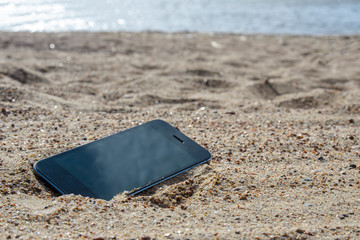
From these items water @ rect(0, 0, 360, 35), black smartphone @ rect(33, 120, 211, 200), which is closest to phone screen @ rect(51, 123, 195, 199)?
black smartphone @ rect(33, 120, 211, 200)

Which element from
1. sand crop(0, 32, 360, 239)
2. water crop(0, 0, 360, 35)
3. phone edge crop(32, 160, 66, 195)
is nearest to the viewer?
sand crop(0, 32, 360, 239)

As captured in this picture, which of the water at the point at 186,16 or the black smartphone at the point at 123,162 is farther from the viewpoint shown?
the water at the point at 186,16

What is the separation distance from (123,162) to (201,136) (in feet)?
2.04

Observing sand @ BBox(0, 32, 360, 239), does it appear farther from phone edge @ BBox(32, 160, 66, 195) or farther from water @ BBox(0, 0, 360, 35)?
water @ BBox(0, 0, 360, 35)

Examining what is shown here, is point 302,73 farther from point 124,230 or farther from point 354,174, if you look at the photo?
point 124,230

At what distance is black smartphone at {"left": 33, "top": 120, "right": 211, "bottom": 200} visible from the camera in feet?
5.75

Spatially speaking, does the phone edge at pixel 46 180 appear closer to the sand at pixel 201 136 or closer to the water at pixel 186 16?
the sand at pixel 201 136

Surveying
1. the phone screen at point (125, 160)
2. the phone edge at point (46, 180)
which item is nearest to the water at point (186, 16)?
the phone screen at point (125, 160)

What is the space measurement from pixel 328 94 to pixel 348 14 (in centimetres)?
726

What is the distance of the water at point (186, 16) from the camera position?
7879 millimetres

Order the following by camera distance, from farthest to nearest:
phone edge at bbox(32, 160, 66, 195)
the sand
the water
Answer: the water, phone edge at bbox(32, 160, 66, 195), the sand

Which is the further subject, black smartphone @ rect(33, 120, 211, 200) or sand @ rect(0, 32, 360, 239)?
black smartphone @ rect(33, 120, 211, 200)

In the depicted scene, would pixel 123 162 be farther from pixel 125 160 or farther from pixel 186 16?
pixel 186 16

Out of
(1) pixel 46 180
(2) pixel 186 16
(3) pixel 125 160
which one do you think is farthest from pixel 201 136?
Result: (2) pixel 186 16
